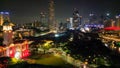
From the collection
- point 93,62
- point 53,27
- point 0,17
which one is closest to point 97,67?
point 93,62

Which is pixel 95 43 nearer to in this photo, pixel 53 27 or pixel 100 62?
pixel 100 62

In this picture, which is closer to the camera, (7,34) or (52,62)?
(52,62)

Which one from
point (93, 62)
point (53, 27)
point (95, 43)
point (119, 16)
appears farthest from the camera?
point (53, 27)

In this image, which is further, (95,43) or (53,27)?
(53,27)

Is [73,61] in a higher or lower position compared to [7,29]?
lower

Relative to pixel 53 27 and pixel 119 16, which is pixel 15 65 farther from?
pixel 53 27

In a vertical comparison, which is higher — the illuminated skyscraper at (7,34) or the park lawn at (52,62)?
the illuminated skyscraper at (7,34)

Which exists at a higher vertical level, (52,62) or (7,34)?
(7,34)

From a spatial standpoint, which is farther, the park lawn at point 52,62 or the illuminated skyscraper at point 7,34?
the illuminated skyscraper at point 7,34

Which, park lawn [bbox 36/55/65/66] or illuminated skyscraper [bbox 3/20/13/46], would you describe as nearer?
park lawn [bbox 36/55/65/66]

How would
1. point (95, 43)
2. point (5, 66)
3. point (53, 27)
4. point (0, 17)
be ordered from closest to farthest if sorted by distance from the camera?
1. point (5, 66)
2. point (95, 43)
3. point (0, 17)
4. point (53, 27)

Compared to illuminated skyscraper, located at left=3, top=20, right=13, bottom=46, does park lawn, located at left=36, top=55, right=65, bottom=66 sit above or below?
below
